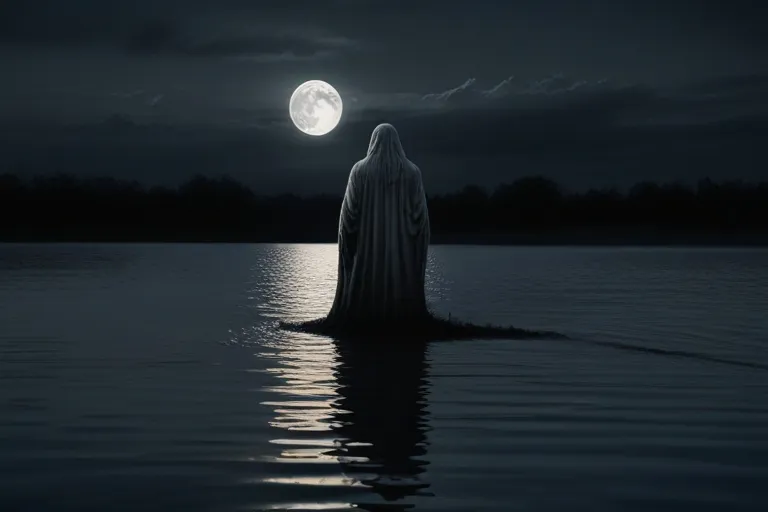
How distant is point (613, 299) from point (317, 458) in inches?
1200

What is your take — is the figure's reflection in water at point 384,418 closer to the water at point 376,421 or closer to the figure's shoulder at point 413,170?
the water at point 376,421

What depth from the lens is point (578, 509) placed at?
26.9ft

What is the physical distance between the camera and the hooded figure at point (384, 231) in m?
20.1

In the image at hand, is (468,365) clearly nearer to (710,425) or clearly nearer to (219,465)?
(710,425)

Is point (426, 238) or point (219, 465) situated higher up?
point (426, 238)

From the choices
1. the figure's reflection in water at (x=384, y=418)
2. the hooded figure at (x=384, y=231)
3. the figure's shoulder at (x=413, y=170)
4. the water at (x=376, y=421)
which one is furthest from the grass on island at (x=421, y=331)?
the figure's shoulder at (x=413, y=170)

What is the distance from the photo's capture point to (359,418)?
39.7 ft

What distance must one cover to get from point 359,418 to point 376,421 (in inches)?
11.1

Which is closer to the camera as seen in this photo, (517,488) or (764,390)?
(517,488)

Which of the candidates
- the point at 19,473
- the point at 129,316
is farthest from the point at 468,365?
the point at 129,316

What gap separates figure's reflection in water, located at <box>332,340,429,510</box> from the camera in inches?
360

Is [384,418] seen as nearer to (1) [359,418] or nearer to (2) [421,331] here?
(1) [359,418]

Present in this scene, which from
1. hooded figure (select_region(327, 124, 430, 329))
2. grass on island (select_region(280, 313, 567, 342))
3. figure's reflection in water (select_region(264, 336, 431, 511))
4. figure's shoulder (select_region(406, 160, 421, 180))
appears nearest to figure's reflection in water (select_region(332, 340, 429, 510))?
figure's reflection in water (select_region(264, 336, 431, 511))

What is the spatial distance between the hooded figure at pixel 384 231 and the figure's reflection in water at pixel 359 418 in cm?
105
